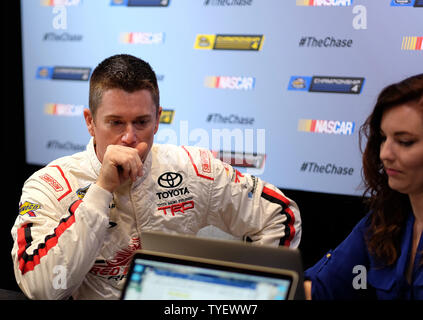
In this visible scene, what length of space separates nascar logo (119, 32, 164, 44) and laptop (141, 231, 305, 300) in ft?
7.62

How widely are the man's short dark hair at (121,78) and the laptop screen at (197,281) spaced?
699 millimetres

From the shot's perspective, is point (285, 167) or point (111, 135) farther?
point (285, 167)

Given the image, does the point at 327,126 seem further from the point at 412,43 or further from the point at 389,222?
the point at 389,222

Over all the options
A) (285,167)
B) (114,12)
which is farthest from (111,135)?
(114,12)

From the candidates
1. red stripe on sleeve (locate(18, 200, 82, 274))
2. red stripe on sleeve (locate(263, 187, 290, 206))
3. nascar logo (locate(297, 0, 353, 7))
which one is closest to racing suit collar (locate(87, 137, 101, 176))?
red stripe on sleeve (locate(18, 200, 82, 274))

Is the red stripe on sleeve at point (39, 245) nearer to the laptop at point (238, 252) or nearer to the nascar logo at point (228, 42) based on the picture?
the laptop at point (238, 252)

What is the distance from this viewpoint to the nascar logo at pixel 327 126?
2777mm

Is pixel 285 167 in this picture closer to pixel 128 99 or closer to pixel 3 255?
pixel 128 99

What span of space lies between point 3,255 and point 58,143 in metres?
0.84

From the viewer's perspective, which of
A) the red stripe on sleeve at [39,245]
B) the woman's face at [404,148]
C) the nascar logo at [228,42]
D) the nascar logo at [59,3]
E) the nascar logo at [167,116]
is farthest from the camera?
the nascar logo at [59,3]

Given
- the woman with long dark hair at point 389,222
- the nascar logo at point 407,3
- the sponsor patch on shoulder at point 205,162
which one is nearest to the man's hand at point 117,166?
the sponsor patch on shoulder at point 205,162

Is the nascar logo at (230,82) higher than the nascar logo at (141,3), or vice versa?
Result: the nascar logo at (141,3)

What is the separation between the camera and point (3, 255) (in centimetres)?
345

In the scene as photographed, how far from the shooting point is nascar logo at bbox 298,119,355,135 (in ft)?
9.11
